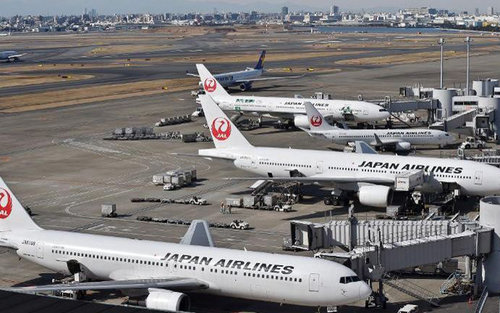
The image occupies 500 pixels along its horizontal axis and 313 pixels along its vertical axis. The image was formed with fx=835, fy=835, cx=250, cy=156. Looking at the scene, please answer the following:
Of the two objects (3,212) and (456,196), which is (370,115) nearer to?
(456,196)

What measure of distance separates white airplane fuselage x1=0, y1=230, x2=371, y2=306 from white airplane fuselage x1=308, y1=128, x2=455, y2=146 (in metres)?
Result: 54.9

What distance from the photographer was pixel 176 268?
45.1 m

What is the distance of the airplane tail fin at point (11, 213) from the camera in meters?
49.2

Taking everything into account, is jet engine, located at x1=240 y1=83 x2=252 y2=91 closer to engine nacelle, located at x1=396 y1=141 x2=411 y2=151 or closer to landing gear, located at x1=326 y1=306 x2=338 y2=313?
engine nacelle, located at x1=396 y1=141 x2=411 y2=151

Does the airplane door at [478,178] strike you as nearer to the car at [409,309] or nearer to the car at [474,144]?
the car at [409,309]

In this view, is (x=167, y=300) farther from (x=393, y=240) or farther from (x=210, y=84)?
(x=210, y=84)

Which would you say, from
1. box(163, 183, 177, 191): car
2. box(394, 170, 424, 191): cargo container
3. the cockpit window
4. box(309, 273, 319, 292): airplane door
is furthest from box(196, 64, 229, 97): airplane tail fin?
the cockpit window

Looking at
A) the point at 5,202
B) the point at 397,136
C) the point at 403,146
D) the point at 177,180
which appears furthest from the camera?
the point at 397,136

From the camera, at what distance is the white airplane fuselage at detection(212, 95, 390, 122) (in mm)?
115250

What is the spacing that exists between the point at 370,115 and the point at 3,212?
73391 millimetres

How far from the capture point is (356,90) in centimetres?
16762

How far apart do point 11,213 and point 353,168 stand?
3210 cm

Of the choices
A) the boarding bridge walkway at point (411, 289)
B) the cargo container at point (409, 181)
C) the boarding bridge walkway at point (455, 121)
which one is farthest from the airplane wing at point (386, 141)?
the boarding bridge walkway at point (411, 289)

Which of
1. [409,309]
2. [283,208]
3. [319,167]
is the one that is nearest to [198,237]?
[409,309]
